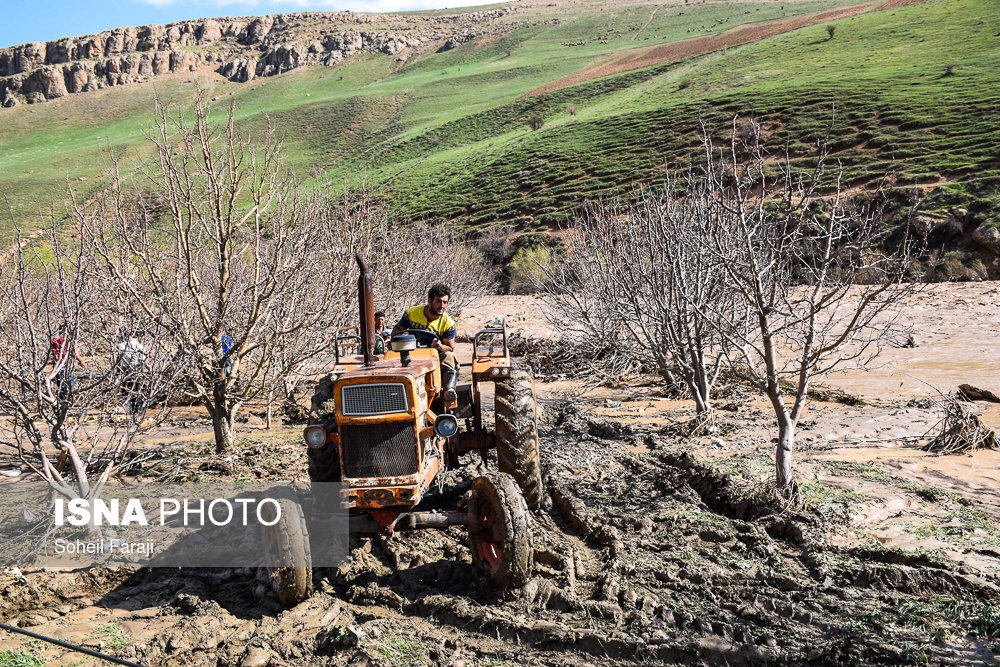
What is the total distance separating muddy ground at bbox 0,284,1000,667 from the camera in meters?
3.71

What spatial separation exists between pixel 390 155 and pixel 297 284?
56.8m

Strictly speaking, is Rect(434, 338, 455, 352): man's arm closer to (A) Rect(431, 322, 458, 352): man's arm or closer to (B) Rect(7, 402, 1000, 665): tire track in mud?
(A) Rect(431, 322, 458, 352): man's arm

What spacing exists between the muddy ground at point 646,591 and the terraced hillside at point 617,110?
3321 mm

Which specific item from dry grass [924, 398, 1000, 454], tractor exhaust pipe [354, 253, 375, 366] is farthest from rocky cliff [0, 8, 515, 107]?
tractor exhaust pipe [354, 253, 375, 366]

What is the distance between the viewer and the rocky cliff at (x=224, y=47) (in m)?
118

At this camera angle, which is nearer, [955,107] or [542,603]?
[542,603]

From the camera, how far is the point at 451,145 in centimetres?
6147

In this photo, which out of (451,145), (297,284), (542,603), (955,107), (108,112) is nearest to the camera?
(542,603)

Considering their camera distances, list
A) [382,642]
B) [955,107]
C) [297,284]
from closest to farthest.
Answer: [382,642] < [297,284] < [955,107]

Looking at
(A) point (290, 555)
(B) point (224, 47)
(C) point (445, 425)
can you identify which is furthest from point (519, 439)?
(B) point (224, 47)

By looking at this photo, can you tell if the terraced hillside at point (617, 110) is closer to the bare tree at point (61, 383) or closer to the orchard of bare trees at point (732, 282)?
the orchard of bare trees at point (732, 282)

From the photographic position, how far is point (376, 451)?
15.1 feet

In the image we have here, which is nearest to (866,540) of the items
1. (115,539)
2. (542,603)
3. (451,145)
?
(542,603)

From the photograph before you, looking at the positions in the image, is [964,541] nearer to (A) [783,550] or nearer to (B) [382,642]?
(A) [783,550]
